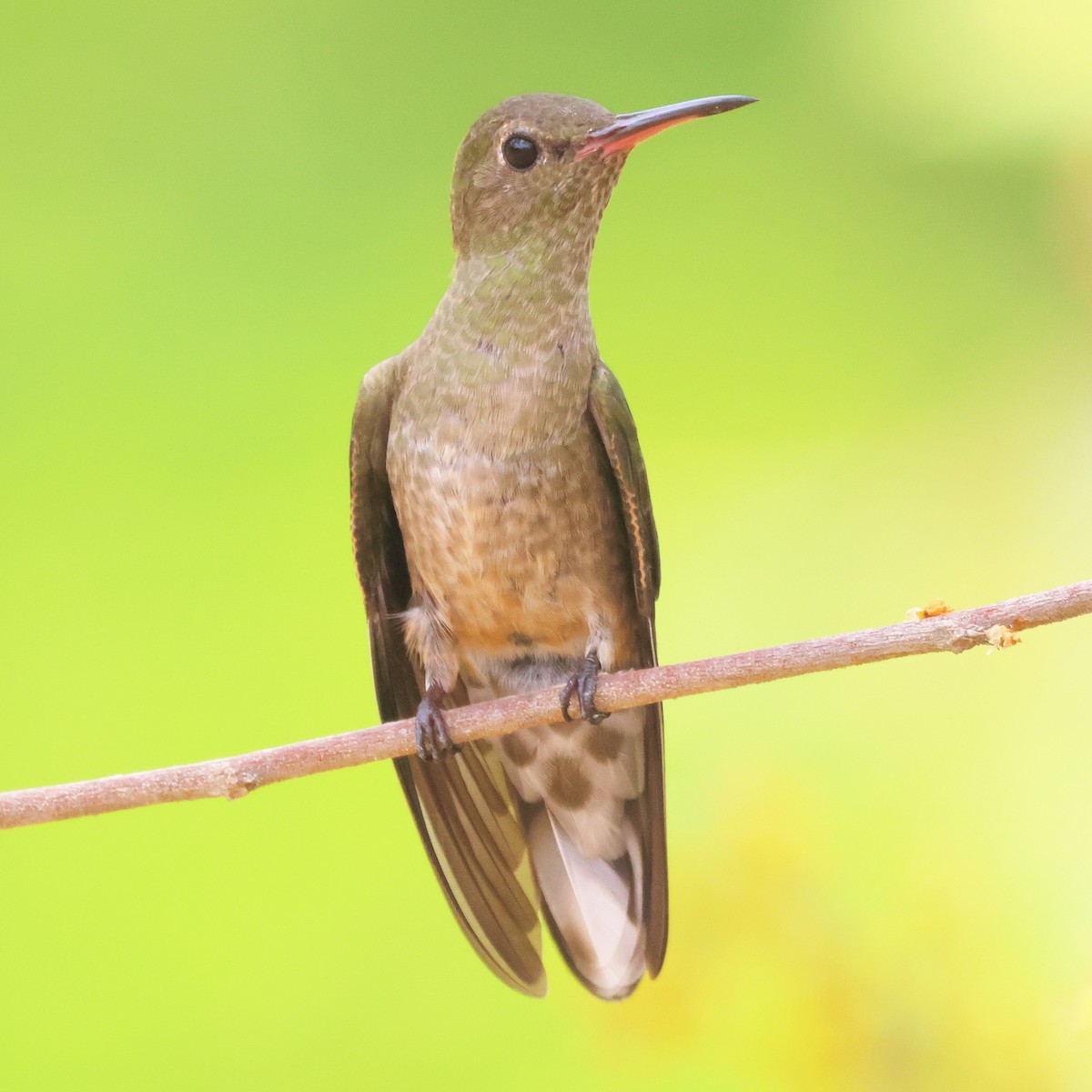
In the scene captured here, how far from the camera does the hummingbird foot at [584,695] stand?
1.52 m

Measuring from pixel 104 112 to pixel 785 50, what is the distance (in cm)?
149

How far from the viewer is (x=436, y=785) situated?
1.91 m

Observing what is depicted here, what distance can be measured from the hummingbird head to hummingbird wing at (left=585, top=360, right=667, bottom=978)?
20cm

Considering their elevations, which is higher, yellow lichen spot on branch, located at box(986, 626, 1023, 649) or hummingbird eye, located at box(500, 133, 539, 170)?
hummingbird eye, located at box(500, 133, 539, 170)

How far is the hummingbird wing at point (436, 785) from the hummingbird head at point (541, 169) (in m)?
0.26

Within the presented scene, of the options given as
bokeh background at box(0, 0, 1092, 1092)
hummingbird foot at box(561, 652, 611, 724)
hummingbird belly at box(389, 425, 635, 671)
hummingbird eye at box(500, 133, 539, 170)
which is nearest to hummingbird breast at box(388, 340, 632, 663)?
hummingbird belly at box(389, 425, 635, 671)

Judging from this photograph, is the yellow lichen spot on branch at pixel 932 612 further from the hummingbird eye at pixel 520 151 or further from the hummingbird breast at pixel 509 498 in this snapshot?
the hummingbird eye at pixel 520 151

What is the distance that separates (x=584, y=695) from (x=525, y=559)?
0.71ft

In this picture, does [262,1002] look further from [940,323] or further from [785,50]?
[785,50]

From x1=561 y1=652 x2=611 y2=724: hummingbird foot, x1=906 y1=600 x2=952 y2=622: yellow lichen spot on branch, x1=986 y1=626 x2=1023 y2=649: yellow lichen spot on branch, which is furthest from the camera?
x1=561 y1=652 x2=611 y2=724: hummingbird foot

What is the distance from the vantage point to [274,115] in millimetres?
2684

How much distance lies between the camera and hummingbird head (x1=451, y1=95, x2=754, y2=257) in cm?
158

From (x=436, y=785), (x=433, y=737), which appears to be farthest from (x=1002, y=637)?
(x=436, y=785)

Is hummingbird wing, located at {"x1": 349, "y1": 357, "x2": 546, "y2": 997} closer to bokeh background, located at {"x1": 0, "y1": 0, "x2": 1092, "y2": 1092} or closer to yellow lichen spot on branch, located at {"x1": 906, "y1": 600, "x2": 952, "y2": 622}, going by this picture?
bokeh background, located at {"x1": 0, "y1": 0, "x2": 1092, "y2": 1092}
